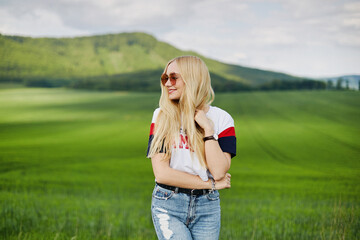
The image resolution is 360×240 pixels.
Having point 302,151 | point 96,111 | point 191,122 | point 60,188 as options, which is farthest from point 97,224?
point 96,111

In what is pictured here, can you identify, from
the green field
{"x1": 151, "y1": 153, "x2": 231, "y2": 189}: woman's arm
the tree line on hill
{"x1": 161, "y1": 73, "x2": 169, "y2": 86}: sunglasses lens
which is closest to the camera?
{"x1": 151, "y1": 153, "x2": 231, "y2": 189}: woman's arm

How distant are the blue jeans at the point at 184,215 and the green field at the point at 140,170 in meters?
2.25

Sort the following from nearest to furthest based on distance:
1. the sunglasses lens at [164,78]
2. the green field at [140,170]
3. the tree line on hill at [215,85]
A: the sunglasses lens at [164,78] → the green field at [140,170] → the tree line on hill at [215,85]

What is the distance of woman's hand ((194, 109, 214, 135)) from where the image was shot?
2.58m

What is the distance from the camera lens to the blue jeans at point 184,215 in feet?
8.38

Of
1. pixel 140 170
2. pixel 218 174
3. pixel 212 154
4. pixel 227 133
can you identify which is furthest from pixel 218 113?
pixel 140 170

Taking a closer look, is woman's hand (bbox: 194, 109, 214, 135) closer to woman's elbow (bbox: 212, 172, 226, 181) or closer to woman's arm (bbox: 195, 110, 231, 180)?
woman's arm (bbox: 195, 110, 231, 180)

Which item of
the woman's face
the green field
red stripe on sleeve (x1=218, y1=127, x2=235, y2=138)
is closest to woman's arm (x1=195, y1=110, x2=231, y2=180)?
red stripe on sleeve (x1=218, y1=127, x2=235, y2=138)

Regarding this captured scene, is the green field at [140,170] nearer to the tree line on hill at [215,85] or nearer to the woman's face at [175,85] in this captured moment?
the woman's face at [175,85]

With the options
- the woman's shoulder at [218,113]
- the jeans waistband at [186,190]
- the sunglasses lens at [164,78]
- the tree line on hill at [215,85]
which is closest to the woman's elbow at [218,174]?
the jeans waistband at [186,190]

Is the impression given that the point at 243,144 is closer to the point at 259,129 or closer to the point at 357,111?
the point at 259,129

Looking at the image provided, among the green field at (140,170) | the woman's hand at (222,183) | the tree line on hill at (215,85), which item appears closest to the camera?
the woman's hand at (222,183)

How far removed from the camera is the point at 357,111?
47188 mm

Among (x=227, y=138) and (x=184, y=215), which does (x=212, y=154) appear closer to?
(x=227, y=138)
